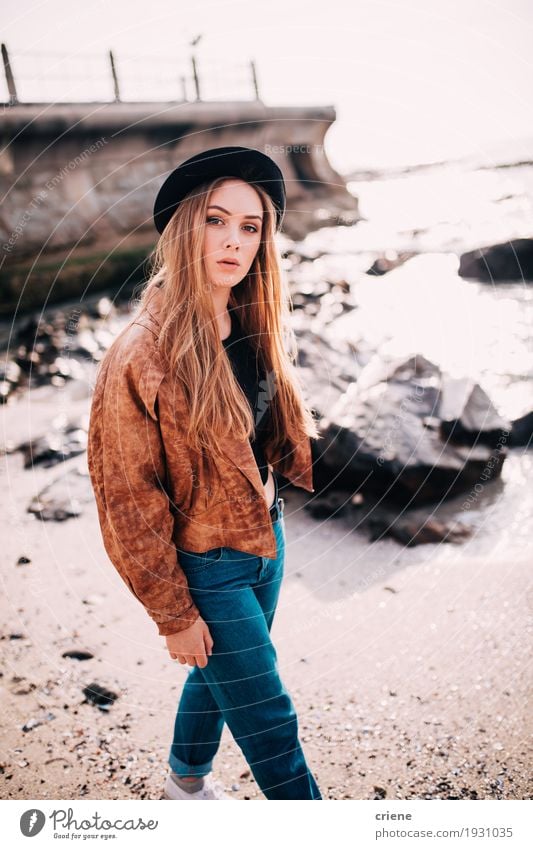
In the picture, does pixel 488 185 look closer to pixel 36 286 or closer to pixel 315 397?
pixel 36 286

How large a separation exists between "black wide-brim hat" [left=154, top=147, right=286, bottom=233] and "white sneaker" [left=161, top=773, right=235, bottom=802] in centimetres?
166

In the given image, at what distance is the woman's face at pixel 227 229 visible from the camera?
1503 mm

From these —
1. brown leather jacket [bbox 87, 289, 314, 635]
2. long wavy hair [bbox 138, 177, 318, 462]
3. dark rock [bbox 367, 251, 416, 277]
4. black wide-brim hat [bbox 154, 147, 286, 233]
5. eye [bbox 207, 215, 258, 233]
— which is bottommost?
brown leather jacket [bbox 87, 289, 314, 635]

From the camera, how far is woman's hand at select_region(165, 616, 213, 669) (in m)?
1.46

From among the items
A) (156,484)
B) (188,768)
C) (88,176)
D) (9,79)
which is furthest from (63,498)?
(88,176)

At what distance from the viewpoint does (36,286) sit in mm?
7199

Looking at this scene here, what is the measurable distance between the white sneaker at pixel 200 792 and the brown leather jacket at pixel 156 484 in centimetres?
73

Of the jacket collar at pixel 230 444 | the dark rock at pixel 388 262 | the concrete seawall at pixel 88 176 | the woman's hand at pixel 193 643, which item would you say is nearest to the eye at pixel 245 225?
the jacket collar at pixel 230 444

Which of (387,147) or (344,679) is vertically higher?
(387,147)

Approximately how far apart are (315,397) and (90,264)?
5134mm

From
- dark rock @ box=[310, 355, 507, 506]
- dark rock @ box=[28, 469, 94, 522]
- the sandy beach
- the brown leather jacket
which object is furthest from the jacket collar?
dark rock @ box=[28, 469, 94, 522]

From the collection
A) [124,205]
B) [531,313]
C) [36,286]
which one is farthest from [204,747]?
[124,205]

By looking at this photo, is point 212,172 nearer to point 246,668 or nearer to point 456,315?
point 246,668

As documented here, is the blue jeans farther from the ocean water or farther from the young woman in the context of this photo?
the ocean water
